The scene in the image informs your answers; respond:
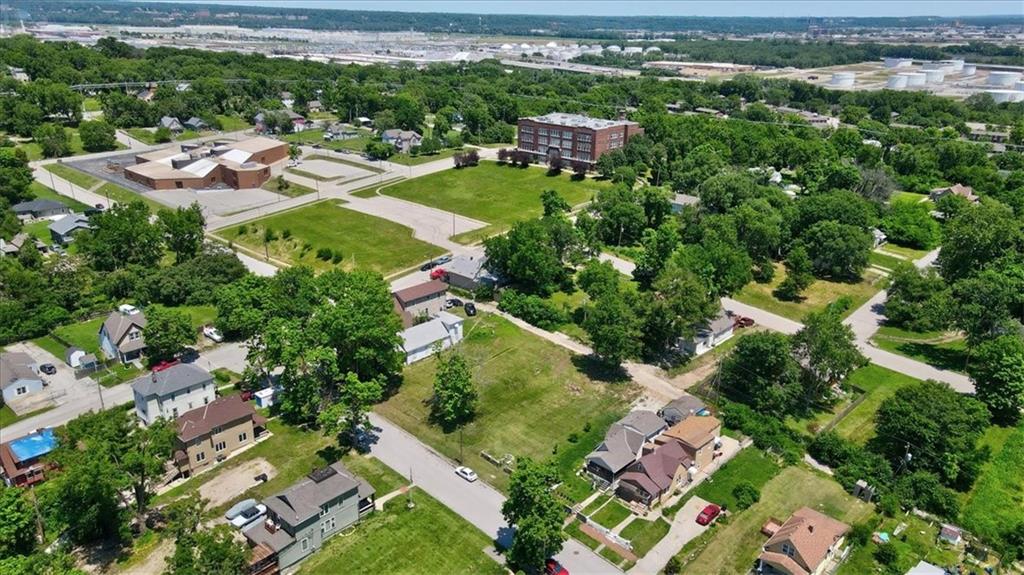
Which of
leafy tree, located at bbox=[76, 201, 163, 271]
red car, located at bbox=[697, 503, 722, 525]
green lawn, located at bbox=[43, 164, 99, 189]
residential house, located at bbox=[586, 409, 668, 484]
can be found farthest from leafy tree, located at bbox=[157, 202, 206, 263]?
red car, located at bbox=[697, 503, 722, 525]

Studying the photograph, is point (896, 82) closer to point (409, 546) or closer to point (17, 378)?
point (409, 546)

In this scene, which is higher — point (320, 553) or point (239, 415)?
point (239, 415)

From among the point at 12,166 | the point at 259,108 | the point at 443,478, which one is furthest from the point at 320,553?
the point at 259,108

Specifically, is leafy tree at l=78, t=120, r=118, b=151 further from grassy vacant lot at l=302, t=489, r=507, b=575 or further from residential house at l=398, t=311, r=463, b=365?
grassy vacant lot at l=302, t=489, r=507, b=575

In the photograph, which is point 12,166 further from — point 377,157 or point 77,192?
point 377,157

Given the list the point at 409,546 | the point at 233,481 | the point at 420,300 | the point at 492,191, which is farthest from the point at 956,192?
the point at 233,481

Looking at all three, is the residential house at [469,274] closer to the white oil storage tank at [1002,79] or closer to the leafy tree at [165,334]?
the leafy tree at [165,334]
